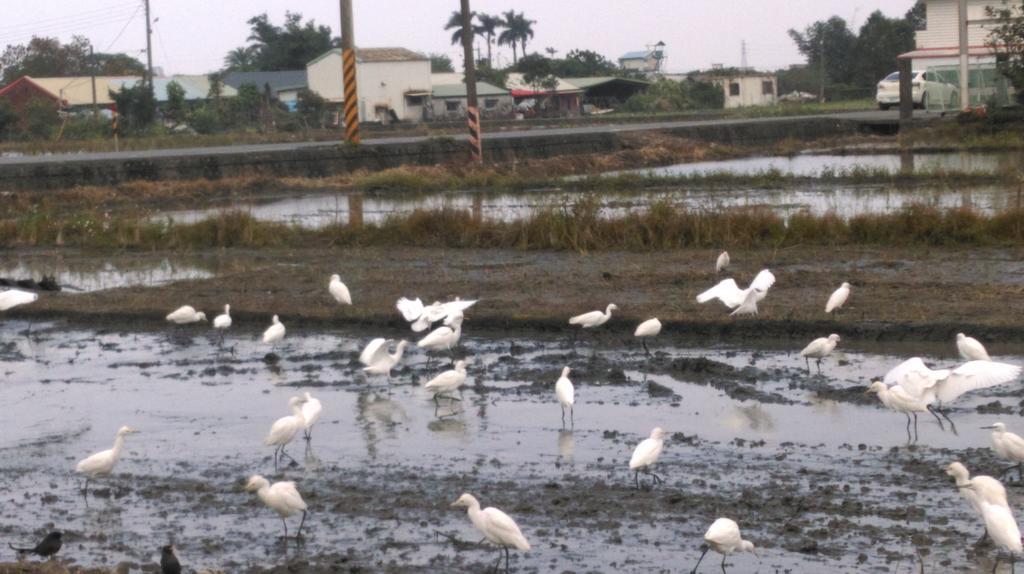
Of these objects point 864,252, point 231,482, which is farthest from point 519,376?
point 864,252

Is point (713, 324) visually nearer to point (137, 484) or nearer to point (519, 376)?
point (519, 376)

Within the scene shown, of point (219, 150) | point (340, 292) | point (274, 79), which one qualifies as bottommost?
point (340, 292)

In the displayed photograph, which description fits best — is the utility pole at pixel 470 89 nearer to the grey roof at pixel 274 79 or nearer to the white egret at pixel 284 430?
the white egret at pixel 284 430

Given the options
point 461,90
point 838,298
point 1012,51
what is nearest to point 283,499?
point 838,298

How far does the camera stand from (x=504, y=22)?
109 metres

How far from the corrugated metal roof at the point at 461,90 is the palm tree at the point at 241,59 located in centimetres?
2288

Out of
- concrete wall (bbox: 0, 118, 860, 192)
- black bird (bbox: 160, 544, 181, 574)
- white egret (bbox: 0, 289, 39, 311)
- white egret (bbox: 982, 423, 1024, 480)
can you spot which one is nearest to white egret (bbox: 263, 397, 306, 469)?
A: black bird (bbox: 160, 544, 181, 574)

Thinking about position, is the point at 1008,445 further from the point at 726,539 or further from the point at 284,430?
the point at 284,430

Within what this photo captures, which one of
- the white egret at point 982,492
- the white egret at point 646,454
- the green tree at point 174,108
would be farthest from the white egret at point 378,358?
the green tree at point 174,108

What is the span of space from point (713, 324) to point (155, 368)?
17.5ft

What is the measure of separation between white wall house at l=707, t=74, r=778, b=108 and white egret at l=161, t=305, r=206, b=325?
69.5 metres

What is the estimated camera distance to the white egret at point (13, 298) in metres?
14.9

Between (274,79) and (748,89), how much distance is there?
29.8 metres

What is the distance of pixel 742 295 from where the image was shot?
503 inches
